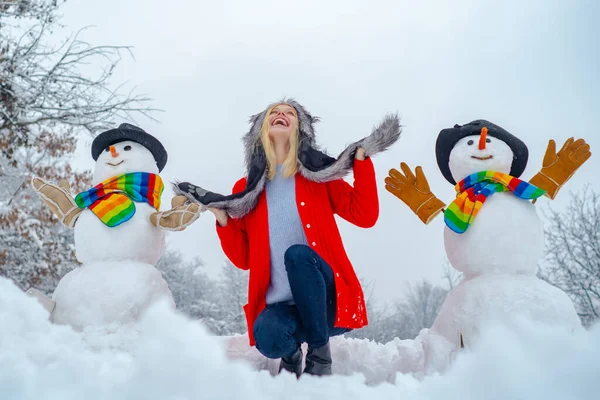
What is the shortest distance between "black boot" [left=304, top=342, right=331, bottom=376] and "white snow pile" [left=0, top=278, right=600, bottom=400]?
0.84 m

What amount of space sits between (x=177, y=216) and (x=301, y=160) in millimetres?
759

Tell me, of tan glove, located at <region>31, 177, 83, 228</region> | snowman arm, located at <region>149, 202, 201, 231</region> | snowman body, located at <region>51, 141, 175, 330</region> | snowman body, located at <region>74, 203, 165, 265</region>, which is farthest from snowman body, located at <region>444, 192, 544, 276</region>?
tan glove, located at <region>31, 177, 83, 228</region>

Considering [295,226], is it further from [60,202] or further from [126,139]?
[60,202]

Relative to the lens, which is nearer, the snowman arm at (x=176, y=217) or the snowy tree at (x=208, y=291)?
the snowman arm at (x=176, y=217)

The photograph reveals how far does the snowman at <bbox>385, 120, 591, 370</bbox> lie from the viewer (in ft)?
8.42

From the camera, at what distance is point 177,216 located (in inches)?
112

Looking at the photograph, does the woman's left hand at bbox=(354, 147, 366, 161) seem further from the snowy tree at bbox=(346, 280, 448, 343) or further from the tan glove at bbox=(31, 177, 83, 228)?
the snowy tree at bbox=(346, 280, 448, 343)

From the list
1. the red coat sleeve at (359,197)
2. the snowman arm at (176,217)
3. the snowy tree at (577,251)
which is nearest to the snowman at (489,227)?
the red coat sleeve at (359,197)

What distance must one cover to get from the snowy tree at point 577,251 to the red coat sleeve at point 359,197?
782cm

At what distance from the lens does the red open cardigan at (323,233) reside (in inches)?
101

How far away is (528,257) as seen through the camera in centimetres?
272

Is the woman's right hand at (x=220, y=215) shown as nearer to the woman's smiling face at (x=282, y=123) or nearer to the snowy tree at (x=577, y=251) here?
the woman's smiling face at (x=282, y=123)

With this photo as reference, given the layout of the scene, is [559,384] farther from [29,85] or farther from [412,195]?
[29,85]

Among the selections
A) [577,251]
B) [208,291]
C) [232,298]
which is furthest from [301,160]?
[208,291]
